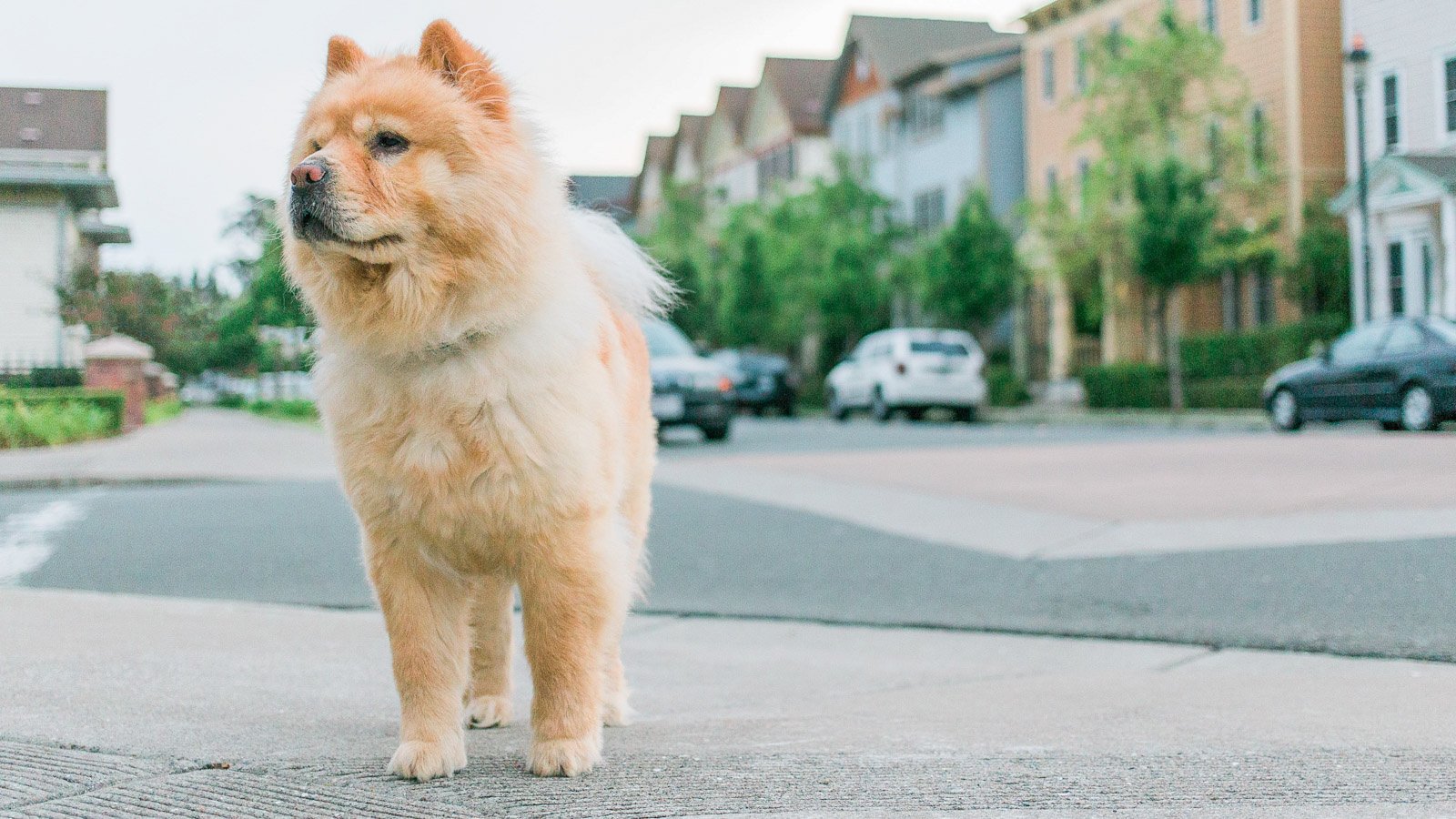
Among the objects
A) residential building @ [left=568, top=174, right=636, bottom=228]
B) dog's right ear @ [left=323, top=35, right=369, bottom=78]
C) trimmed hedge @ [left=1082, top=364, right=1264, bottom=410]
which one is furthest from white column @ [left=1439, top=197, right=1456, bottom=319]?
dog's right ear @ [left=323, top=35, right=369, bottom=78]

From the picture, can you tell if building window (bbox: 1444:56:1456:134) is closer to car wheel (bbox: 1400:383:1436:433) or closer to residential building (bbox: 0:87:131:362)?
car wheel (bbox: 1400:383:1436:433)

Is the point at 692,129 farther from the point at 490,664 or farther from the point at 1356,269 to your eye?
the point at 490,664

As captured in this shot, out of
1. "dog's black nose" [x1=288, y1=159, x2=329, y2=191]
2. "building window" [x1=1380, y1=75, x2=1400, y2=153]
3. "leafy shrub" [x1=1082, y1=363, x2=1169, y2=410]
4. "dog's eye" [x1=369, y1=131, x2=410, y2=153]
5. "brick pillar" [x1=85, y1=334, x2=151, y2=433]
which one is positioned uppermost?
"building window" [x1=1380, y1=75, x2=1400, y2=153]

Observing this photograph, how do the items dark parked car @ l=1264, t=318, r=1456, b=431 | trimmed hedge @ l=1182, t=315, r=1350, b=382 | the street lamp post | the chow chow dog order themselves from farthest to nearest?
trimmed hedge @ l=1182, t=315, r=1350, b=382, dark parked car @ l=1264, t=318, r=1456, b=431, the street lamp post, the chow chow dog

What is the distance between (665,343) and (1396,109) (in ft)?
34.0

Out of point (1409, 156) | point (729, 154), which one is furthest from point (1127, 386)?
point (729, 154)

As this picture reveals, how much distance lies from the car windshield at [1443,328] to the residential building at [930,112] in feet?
62.6

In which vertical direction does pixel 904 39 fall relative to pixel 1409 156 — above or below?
above

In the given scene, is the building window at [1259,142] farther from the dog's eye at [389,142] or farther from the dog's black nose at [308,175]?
the dog's black nose at [308,175]

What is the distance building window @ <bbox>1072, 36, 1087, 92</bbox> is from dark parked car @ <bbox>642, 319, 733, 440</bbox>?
49.4ft

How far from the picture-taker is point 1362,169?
15297mm

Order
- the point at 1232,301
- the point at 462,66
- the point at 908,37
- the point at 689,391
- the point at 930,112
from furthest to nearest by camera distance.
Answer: the point at 908,37
the point at 930,112
the point at 1232,301
the point at 689,391
the point at 462,66

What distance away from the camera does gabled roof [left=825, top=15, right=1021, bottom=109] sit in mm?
45062

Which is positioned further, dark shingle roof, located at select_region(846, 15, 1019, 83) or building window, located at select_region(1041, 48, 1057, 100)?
dark shingle roof, located at select_region(846, 15, 1019, 83)
